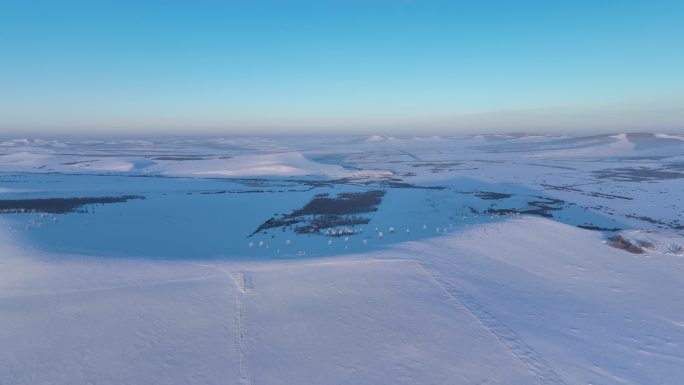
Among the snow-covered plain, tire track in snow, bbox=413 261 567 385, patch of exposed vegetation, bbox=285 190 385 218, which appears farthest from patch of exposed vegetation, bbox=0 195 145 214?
tire track in snow, bbox=413 261 567 385

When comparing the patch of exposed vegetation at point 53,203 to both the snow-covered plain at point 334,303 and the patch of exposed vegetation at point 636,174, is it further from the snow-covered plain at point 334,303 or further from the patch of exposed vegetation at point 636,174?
the patch of exposed vegetation at point 636,174

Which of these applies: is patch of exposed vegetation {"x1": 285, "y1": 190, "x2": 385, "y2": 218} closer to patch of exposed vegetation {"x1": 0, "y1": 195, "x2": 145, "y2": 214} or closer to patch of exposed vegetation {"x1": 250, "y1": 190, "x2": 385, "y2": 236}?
patch of exposed vegetation {"x1": 250, "y1": 190, "x2": 385, "y2": 236}

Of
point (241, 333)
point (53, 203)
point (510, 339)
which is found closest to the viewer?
point (510, 339)

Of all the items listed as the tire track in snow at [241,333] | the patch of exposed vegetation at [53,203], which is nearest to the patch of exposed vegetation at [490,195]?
the tire track in snow at [241,333]

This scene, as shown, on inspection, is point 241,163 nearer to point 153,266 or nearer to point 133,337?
point 153,266

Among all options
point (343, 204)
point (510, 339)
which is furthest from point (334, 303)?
point (343, 204)

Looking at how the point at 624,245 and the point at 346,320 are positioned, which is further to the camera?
the point at 624,245

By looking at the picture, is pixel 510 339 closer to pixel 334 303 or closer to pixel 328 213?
pixel 334 303
